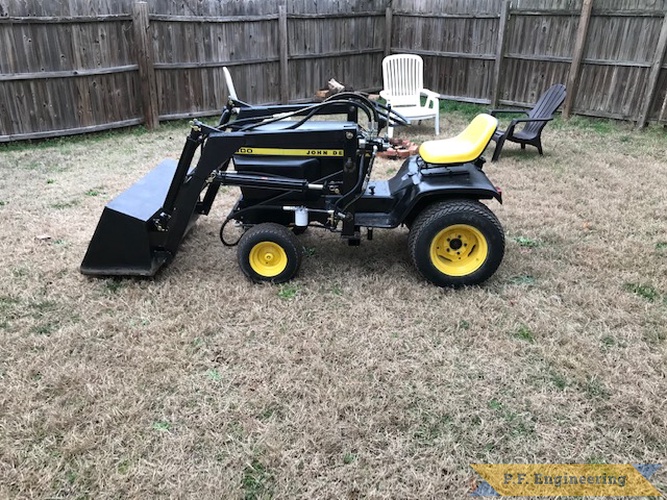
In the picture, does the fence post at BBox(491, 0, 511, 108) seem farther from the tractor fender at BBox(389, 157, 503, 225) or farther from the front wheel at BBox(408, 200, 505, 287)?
the front wheel at BBox(408, 200, 505, 287)

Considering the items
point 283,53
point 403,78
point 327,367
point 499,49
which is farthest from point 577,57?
point 327,367

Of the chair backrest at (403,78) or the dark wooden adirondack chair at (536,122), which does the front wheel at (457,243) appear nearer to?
the dark wooden adirondack chair at (536,122)

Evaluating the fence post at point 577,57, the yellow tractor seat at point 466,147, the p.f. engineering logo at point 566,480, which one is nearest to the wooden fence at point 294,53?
the fence post at point 577,57

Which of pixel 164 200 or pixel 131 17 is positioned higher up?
pixel 131 17

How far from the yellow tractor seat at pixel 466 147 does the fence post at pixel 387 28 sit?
7110mm

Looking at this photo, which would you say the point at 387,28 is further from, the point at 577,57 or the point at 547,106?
the point at 547,106

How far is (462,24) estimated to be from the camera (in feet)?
29.2

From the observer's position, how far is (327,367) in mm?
2611

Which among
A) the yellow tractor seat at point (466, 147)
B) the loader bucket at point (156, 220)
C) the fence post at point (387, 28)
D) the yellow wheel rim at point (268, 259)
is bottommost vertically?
the yellow wheel rim at point (268, 259)

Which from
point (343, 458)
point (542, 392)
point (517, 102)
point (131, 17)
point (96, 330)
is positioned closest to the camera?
point (343, 458)

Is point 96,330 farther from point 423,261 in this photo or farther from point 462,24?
point 462,24

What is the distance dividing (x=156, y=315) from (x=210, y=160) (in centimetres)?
102

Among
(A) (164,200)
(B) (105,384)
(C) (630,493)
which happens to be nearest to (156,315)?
(B) (105,384)

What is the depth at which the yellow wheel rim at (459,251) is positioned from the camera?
3.31m
